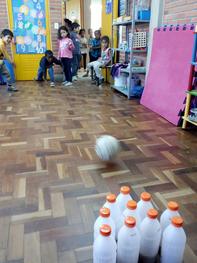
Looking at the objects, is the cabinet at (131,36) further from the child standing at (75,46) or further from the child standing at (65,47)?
the child standing at (75,46)

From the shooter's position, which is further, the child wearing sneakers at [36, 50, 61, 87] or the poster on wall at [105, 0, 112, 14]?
the child wearing sneakers at [36, 50, 61, 87]

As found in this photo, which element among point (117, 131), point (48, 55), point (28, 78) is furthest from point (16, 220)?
point (28, 78)

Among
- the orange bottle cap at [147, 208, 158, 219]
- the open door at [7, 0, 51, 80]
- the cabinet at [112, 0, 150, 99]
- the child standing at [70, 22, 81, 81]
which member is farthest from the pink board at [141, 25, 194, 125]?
the open door at [7, 0, 51, 80]

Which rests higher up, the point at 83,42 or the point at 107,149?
the point at 83,42

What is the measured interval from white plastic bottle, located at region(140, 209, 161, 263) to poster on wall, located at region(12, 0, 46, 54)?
638 centimetres

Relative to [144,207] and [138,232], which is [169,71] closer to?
[144,207]

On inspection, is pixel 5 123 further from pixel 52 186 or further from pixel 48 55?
pixel 48 55

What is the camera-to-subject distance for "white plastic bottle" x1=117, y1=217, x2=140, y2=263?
1086mm

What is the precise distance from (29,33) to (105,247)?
21.3ft

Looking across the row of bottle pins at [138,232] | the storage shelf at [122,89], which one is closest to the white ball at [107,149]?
the row of bottle pins at [138,232]

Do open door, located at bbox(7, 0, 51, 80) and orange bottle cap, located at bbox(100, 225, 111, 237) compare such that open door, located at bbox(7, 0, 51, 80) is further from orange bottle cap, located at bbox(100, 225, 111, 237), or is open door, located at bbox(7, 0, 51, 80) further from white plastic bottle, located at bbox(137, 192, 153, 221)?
orange bottle cap, located at bbox(100, 225, 111, 237)

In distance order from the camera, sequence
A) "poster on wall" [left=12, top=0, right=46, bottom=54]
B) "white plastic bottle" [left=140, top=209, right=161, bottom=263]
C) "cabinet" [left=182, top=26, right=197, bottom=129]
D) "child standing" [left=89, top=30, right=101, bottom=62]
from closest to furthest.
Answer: "white plastic bottle" [left=140, top=209, right=161, bottom=263], "cabinet" [left=182, top=26, right=197, bottom=129], "poster on wall" [left=12, top=0, right=46, bottom=54], "child standing" [left=89, top=30, right=101, bottom=62]

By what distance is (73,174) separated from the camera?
2129 millimetres

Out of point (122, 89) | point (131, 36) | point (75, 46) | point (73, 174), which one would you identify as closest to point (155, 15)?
point (131, 36)
